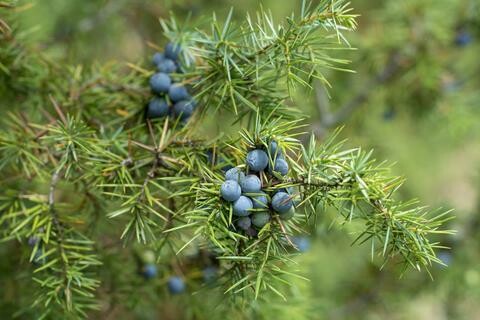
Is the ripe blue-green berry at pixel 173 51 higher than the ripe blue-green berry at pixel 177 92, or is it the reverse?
the ripe blue-green berry at pixel 173 51

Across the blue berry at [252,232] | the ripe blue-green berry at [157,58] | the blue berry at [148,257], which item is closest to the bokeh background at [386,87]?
the blue berry at [148,257]

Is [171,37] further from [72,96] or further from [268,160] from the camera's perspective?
[268,160]

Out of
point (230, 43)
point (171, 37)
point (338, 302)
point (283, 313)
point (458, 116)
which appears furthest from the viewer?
point (338, 302)

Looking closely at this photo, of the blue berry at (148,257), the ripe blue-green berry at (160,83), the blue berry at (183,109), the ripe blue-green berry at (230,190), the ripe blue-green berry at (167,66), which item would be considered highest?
the ripe blue-green berry at (167,66)

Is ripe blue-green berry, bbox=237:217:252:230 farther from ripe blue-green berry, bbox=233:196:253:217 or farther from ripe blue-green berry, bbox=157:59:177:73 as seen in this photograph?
ripe blue-green berry, bbox=157:59:177:73

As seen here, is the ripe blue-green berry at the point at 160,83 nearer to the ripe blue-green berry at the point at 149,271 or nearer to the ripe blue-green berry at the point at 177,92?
the ripe blue-green berry at the point at 177,92

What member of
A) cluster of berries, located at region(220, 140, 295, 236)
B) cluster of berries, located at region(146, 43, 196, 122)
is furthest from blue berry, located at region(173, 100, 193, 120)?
cluster of berries, located at region(220, 140, 295, 236)

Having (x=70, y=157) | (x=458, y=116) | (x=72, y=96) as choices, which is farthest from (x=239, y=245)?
(x=458, y=116)
